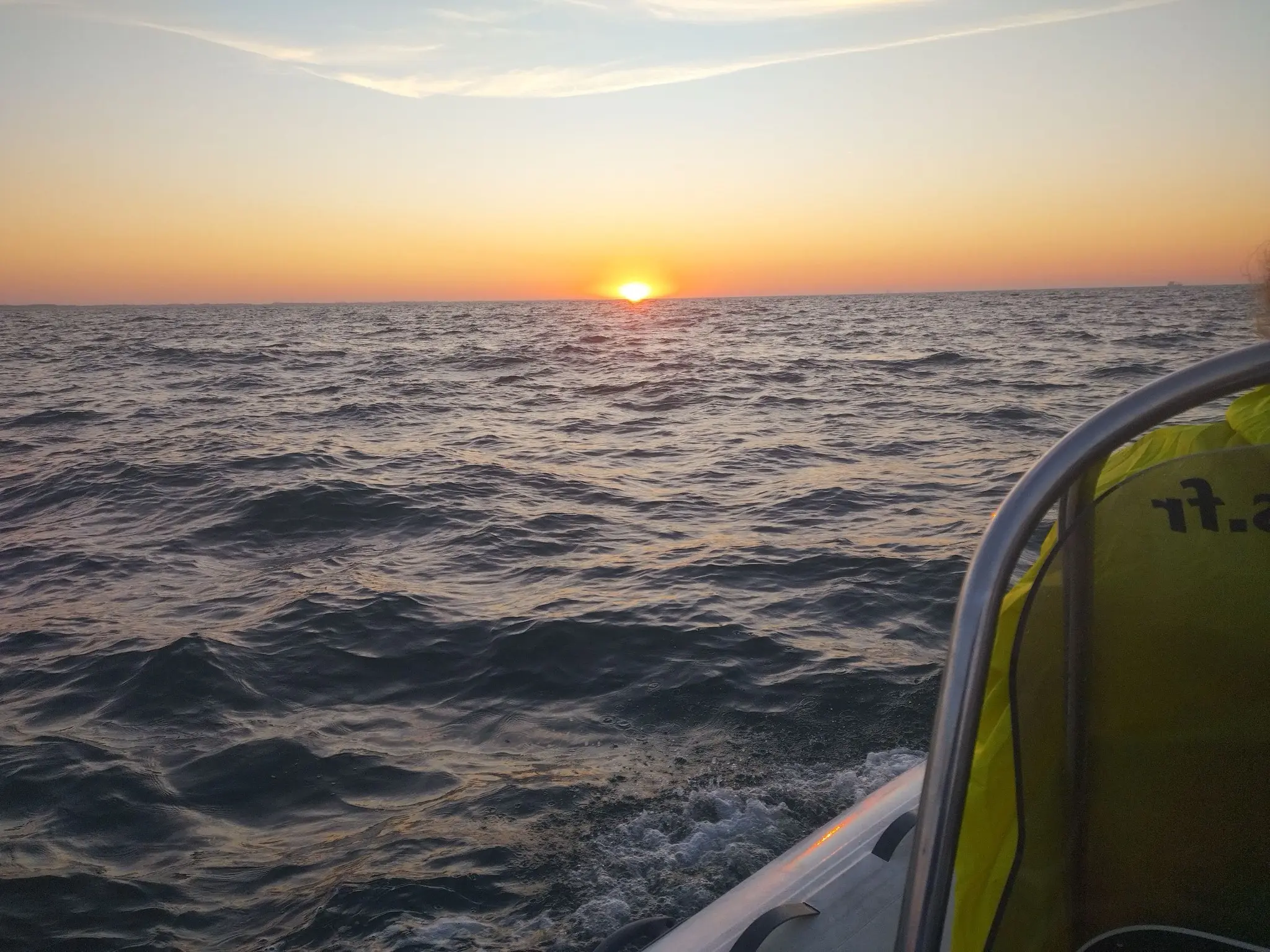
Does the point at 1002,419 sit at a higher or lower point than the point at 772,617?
higher

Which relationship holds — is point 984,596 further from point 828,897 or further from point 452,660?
point 452,660

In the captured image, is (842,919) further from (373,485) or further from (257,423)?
(257,423)

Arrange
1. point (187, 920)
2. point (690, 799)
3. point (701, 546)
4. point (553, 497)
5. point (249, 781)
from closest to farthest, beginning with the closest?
point (187, 920), point (690, 799), point (249, 781), point (701, 546), point (553, 497)

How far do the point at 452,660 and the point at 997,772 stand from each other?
4598 mm

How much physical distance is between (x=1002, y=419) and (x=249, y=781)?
11.2 metres

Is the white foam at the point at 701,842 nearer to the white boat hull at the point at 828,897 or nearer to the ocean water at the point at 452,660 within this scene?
the ocean water at the point at 452,660

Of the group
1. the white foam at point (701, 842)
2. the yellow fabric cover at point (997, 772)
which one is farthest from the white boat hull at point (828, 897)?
the yellow fabric cover at point (997, 772)

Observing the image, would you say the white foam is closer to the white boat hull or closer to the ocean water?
the ocean water

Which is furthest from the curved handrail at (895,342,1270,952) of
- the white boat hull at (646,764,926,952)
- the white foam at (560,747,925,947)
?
the white foam at (560,747,925,947)

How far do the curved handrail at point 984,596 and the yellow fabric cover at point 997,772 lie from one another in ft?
0.17

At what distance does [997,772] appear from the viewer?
1210 millimetres

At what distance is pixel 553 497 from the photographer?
950 cm

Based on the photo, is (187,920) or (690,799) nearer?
(187,920)

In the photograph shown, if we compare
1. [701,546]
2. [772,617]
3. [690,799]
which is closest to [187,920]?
[690,799]
